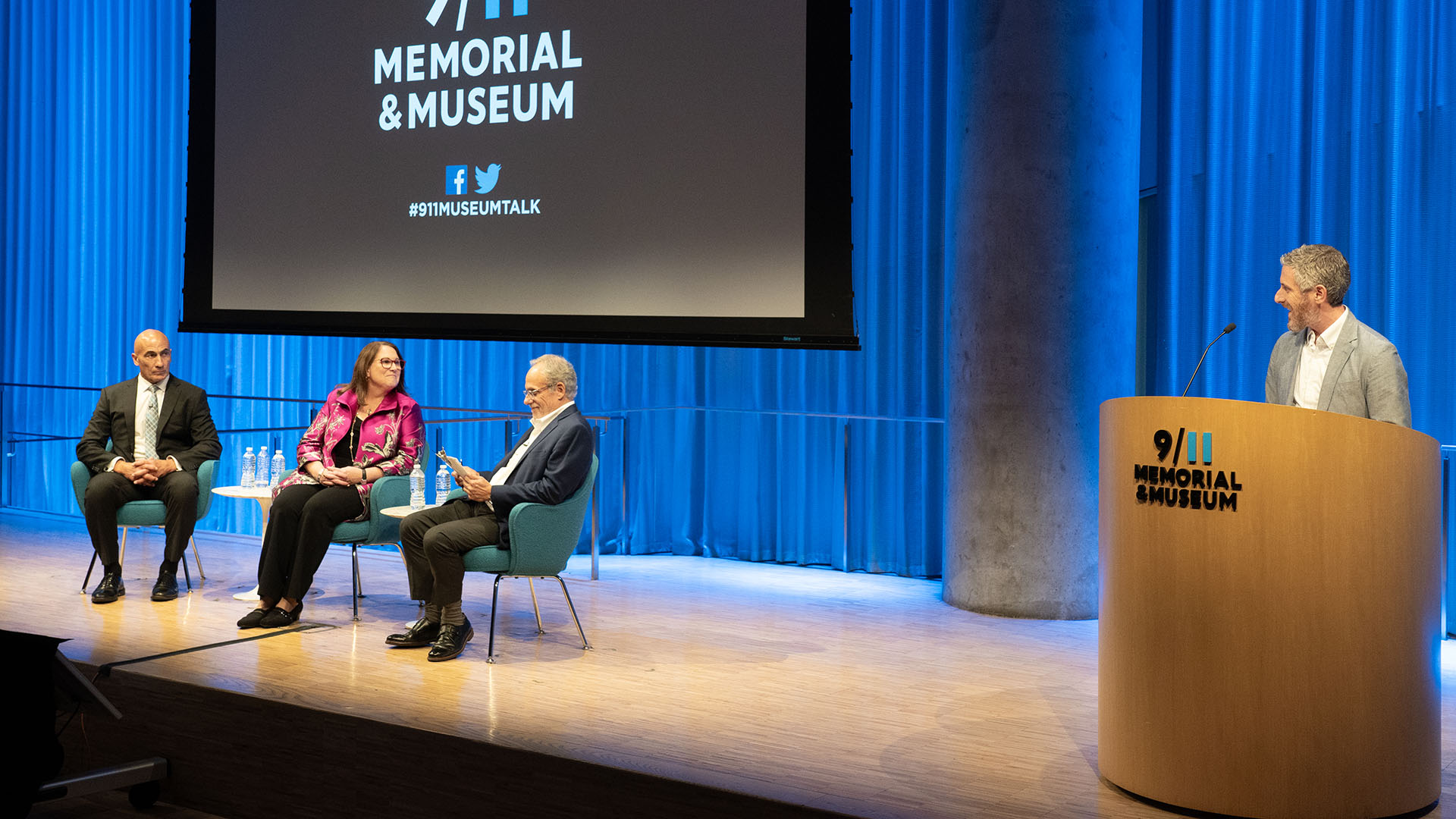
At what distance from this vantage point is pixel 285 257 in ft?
23.7

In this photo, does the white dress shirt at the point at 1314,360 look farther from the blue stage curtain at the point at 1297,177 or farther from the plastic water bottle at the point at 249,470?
the plastic water bottle at the point at 249,470

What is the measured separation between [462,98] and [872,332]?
7.33ft

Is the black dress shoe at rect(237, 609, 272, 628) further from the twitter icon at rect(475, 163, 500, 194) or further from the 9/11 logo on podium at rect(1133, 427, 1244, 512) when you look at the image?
the 9/11 logo on podium at rect(1133, 427, 1244, 512)

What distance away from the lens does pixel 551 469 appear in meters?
4.75

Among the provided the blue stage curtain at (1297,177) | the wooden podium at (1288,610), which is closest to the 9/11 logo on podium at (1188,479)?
the wooden podium at (1288,610)

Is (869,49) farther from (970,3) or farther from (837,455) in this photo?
(837,455)

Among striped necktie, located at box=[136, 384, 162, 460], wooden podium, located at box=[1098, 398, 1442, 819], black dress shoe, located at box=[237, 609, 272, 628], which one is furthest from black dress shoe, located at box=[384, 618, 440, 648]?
wooden podium, located at box=[1098, 398, 1442, 819]

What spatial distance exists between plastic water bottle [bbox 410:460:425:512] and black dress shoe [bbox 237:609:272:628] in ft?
2.14

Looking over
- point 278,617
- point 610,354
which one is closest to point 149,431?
point 278,617

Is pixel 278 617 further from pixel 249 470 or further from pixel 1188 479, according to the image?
pixel 1188 479

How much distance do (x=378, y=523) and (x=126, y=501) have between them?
46.4 inches

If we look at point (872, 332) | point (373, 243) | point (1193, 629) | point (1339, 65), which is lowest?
point (1193, 629)

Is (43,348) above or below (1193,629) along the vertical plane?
above

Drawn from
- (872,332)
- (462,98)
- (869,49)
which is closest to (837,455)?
(872,332)
